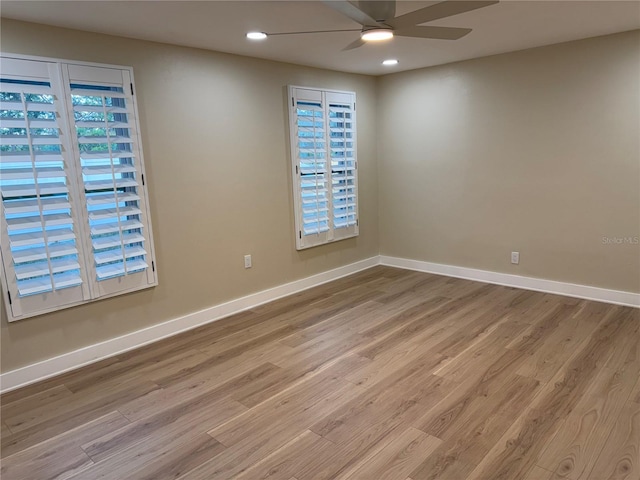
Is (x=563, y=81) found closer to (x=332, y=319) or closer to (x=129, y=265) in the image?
(x=332, y=319)

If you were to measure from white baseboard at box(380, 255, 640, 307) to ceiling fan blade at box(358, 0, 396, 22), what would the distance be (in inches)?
125

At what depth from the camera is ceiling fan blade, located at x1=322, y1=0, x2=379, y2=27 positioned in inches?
77.2

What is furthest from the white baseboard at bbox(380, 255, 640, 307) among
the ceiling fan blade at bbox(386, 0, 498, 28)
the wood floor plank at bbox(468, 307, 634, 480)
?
the ceiling fan blade at bbox(386, 0, 498, 28)

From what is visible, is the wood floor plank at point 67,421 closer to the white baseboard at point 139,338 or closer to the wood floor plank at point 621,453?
the white baseboard at point 139,338

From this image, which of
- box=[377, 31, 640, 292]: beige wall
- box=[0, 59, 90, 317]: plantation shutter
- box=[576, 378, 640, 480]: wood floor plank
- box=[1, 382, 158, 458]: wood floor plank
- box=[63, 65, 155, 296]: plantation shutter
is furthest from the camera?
box=[377, 31, 640, 292]: beige wall

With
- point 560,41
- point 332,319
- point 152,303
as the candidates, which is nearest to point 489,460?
point 332,319

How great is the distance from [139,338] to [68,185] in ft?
4.21

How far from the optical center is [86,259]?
9.66 ft

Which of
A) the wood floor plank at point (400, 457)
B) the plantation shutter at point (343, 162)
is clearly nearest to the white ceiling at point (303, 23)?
the plantation shutter at point (343, 162)

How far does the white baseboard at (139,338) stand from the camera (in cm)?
279

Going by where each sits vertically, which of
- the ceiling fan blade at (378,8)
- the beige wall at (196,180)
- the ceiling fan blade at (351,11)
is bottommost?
the beige wall at (196,180)

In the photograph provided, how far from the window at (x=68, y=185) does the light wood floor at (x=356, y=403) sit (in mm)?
664

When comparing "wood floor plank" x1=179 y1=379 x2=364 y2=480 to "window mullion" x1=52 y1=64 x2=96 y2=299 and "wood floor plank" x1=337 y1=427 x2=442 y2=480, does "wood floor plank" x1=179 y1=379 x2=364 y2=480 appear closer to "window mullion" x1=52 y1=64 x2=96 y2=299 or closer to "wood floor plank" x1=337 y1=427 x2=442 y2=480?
"wood floor plank" x1=337 y1=427 x2=442 y2=480

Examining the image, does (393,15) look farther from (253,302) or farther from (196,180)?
(253,302)
